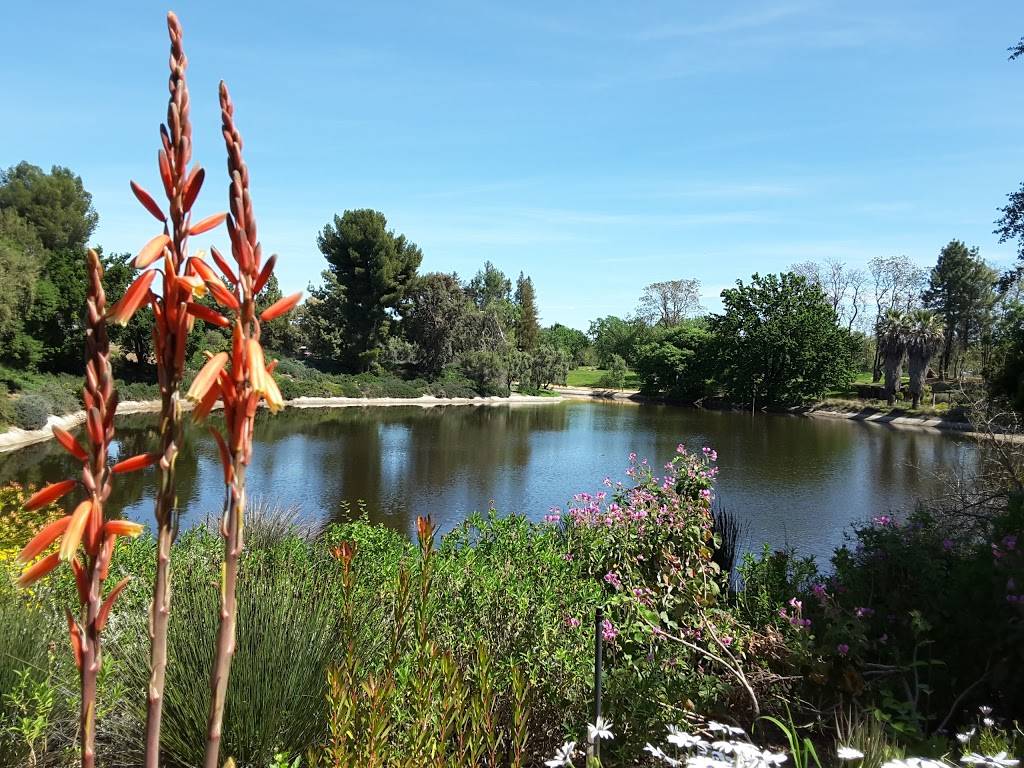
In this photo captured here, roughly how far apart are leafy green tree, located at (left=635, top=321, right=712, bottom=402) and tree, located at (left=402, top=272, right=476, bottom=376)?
37.8 ft

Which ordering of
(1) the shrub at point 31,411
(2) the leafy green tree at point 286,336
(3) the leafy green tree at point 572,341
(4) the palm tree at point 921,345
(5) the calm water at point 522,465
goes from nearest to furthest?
(5) the calm water at point 522,465 < (1) the shrub at point 31,411 < (4) the palm tree at point 921,345 < (2) the leafy green tree at point 286,336 < (3) the leafy green tree at point 572,341

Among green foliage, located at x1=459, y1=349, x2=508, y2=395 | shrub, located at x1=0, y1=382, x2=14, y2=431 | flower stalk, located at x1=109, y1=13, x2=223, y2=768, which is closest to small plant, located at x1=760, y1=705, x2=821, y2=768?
flower stalk, located at x1=109, y1=13, x2=223, y2=768

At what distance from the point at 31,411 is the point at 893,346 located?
115ft

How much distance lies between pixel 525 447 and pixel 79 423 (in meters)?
14.1

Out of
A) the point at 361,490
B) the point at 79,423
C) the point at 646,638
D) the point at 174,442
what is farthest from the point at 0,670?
the point at 79,423

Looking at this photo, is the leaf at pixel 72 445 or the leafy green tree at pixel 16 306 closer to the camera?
the leaf at pixel 72 445

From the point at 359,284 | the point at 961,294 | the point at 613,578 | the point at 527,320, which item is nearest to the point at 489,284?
the point at 527,320

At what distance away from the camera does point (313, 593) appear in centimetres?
307

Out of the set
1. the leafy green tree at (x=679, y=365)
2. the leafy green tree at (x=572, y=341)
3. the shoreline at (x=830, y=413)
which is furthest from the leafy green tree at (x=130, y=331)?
the leafy green tree at (x=572, y=341)

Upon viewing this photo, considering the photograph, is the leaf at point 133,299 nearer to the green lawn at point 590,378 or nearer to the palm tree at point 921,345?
the palm tree at point 921,345

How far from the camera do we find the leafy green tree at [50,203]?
4212 cm

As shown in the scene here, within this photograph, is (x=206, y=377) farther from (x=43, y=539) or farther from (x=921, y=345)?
(x=921, y=345)

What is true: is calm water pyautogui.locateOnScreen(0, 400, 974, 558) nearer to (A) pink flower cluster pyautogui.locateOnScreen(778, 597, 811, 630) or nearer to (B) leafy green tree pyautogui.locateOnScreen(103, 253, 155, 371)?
(B) leafy green tree pyautogui.locateOnScreen(103, 253, 155, 371)

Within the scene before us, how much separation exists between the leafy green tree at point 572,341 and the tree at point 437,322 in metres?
17.5
